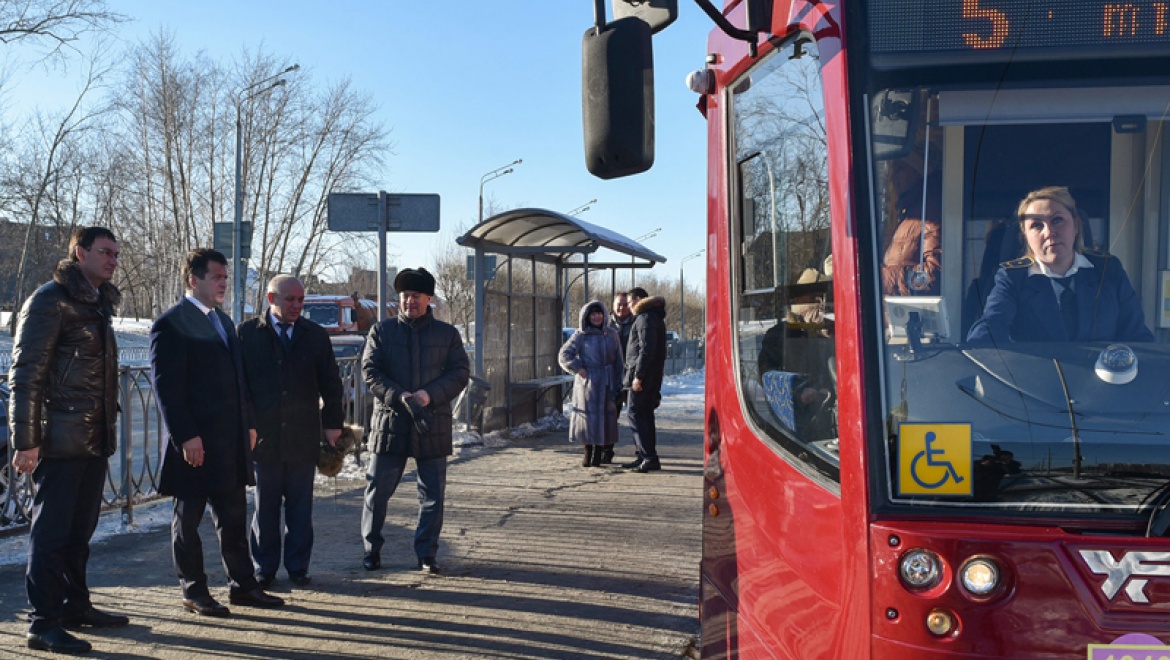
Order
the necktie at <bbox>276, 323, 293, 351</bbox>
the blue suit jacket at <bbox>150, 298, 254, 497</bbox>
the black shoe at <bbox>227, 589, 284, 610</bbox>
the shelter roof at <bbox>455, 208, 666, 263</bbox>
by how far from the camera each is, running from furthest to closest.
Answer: the shelter roof at <bbox>455, 208, 666, 263</bbox>, the necktie at <bbox>276, 323, 293, 351</bbox>, the black shoe at <bbox>227, 589, 284, 610</bbox>, the blue suit jacket at <bbox>150, 298, 254, 497</bbox>

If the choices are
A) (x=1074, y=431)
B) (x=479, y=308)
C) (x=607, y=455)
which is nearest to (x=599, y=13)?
(x=1074, y=431)

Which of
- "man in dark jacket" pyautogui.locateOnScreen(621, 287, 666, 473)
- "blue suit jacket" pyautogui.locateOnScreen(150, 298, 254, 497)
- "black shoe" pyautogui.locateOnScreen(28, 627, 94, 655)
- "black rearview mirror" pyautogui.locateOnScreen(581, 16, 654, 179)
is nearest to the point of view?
"black rearview mirror" pyautogui.locateOnScreen(581, 16, 654, 179)

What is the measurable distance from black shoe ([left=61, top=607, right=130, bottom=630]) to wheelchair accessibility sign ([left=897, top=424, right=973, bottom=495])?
4300mm

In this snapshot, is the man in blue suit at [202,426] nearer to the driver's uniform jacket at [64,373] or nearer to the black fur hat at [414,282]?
the driver's uniform jacket at [64,373]

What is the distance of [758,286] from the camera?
3.43m

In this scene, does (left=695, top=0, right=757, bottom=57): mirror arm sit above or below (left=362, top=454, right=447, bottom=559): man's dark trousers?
above

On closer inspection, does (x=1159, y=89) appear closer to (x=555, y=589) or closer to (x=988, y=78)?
(x=988, y=78)

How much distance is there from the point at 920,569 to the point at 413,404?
14.7ft

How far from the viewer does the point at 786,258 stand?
3230mm

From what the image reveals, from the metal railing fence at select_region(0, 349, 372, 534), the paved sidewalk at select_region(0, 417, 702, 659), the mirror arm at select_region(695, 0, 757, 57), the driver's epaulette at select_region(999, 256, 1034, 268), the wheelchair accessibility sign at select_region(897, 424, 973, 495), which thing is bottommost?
the paved sidewalk at select_region(0, 417, 702, 659)

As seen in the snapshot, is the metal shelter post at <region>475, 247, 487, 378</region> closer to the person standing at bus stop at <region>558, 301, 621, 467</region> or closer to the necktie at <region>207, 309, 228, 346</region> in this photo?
the person standing at bus stop at <region>558, 301, 621, 467</region>

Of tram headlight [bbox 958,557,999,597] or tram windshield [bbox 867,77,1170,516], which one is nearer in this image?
tram headlight [bbox 958,557,999,597]

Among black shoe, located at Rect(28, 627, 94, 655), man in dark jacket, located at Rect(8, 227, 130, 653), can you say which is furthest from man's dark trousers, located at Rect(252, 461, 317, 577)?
black shoe, located at Rect(28, 627, 94, 655)

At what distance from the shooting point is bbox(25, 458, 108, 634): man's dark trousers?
4.91 metres
